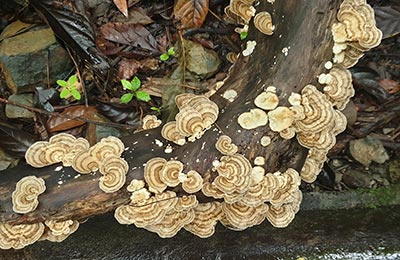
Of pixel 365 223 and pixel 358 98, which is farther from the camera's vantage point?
pixel 358 98

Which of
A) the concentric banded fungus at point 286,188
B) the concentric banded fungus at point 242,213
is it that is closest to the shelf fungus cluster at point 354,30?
the concentric banded fungus at point 286,188

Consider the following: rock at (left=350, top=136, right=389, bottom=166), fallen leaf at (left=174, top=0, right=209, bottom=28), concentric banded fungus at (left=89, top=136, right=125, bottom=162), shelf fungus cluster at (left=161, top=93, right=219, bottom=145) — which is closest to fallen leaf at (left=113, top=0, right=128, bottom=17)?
fallen leaf at (left=174, top=0, right=209, bottom=28)

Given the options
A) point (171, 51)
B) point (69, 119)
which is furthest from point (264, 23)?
point (69, 119)

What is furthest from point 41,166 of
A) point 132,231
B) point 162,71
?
point 162,71

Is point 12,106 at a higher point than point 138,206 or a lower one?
lower

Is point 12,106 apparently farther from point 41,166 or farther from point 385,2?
point 385,2

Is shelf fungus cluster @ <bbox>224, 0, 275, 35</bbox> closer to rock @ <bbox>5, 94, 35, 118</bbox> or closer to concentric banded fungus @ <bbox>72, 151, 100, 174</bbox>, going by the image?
concentric banded fungus @ <bbox>72, 151, 100, 174</bbox>
